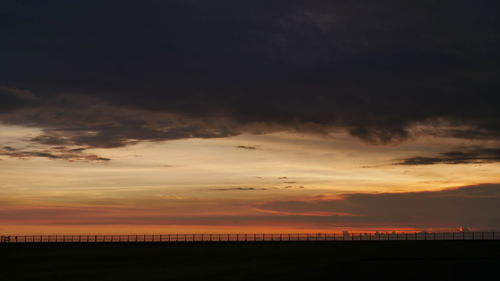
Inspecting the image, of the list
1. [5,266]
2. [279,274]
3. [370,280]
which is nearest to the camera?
[370,280]

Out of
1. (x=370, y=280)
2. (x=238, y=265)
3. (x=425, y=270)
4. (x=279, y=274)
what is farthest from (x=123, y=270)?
(x=425, y=270)

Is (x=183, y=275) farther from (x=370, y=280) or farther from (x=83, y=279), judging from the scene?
(x=370, y=280)

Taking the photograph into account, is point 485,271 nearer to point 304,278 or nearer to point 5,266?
point 304,278

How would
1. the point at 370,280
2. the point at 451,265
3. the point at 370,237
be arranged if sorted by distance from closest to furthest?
the point at 370,280
the point at 451,265
the point at 370,237

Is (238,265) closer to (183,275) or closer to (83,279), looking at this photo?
(183,275)

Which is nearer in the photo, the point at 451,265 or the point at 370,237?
the point at 451,265

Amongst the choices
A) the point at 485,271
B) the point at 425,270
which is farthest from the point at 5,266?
the point at 485,271

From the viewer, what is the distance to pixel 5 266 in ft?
151

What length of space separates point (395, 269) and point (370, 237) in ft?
197

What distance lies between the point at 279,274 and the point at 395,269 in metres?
8.81

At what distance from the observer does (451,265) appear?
42562 millimetres

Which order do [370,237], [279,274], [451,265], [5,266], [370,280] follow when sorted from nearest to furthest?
[370,280], [279,274], [451,265], [5,266], [370,237]

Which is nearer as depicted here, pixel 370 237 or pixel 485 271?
pixel 485 271

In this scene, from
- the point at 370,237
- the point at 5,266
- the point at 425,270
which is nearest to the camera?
the point at 425,270
